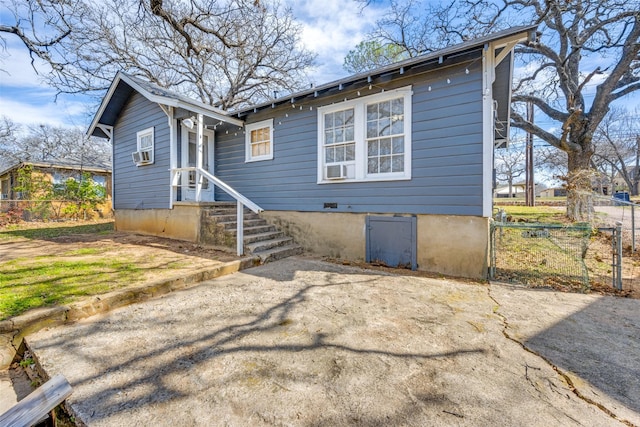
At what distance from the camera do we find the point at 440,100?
16.0 ft

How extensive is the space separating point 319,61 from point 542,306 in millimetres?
15170

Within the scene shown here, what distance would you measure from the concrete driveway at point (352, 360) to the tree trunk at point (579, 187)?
6.93 metres

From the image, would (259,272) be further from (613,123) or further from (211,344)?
(613,123)

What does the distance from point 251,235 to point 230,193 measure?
1.00 meters

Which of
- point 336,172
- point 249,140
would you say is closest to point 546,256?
point 336,172

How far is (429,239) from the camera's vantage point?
16.5 ft

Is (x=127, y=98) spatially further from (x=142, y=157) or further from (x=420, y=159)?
(x=420, y=159)

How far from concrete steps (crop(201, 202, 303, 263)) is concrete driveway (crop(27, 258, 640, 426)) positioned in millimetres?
2158

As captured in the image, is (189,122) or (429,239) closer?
(429,239)

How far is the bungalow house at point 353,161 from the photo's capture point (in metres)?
4.62

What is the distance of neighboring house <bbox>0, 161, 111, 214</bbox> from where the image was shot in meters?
14.9

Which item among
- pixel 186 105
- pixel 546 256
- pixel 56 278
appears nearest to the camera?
pixel 56 278

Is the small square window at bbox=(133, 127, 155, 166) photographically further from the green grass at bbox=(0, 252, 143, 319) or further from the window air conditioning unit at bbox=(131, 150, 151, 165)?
the green grass at bbox=(0, 252, 143, 319)

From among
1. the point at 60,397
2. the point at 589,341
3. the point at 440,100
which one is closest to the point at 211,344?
the point at 60,397
